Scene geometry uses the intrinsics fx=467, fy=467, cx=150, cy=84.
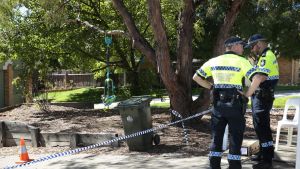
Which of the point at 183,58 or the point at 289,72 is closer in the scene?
the point at 183,58

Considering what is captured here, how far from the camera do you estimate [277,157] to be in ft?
25.6

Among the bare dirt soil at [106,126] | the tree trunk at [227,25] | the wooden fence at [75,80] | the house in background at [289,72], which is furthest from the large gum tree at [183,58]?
the house in background at [289,72]

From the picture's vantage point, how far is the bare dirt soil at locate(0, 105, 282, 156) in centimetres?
954

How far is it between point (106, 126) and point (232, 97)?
625cm

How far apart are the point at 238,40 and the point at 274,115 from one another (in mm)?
8424

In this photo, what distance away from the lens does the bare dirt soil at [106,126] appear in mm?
9539

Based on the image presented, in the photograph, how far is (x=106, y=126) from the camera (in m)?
12.1

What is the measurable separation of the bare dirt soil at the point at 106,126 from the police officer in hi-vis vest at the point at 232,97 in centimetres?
245

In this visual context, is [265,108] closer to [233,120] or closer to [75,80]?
[233,120]

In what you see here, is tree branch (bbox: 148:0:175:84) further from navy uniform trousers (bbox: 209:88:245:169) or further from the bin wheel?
navy uniform trousers (bbox: 209:88:245:169)

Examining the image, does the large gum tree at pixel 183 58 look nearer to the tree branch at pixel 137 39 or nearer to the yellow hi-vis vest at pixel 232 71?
the tree branch at pixel 137 39

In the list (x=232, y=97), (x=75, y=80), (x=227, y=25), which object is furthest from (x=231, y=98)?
(x=75, y=80)

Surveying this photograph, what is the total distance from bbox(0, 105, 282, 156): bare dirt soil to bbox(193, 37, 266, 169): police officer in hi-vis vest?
8.05ft

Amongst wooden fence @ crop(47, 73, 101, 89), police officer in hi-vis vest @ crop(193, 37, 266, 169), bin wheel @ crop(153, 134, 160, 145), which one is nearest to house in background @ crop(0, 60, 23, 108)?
wooden fence @ crop(47, 73, 101, 89)
